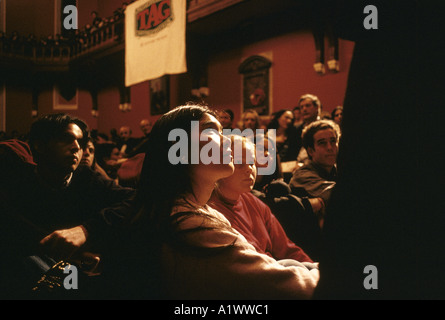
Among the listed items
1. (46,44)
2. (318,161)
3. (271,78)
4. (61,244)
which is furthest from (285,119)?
(46,44)

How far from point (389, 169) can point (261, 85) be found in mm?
7070

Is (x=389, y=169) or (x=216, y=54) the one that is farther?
(x=216, y=54)

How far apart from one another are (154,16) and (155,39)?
0.98ft

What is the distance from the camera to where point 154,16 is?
14.1 feet

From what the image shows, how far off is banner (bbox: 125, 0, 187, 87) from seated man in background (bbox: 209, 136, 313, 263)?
8.58 ft

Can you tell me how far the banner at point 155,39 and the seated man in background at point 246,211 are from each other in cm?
261

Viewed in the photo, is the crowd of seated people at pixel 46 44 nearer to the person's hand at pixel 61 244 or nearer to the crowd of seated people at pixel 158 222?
the crowd of seated people at pixel 158 222

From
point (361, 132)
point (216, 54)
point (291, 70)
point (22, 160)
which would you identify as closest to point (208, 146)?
point (361, 132)

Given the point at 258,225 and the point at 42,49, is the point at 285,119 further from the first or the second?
the point at 42,49

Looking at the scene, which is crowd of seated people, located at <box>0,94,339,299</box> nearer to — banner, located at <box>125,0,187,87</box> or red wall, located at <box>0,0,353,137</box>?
banner, located at <box>125,0,187,87</box>

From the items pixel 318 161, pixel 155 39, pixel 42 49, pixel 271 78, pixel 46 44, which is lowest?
pixel 318 161

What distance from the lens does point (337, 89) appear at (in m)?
6.36

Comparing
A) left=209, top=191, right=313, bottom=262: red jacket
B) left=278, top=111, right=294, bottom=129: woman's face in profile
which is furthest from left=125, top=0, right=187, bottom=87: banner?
left=209, top=191, right=313, bottom=262: red jacket

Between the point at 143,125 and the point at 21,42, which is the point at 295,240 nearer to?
the point at 143,125
